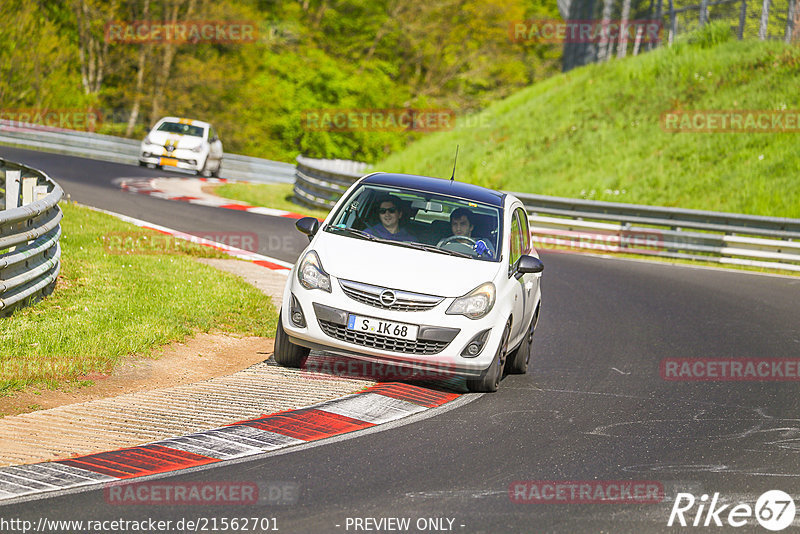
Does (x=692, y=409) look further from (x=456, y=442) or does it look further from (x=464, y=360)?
(x=456, y=442)

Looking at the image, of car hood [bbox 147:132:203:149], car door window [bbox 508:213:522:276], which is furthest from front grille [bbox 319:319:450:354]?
car hood [bbox 147:132:203:149]

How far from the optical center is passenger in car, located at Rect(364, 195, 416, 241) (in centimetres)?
918

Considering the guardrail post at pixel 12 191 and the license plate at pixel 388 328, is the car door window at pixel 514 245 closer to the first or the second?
the license plate at pixel 388 328

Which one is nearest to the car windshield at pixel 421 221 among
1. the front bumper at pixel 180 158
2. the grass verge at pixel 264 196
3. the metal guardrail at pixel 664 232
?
the metal guardrail at pixel 664 232

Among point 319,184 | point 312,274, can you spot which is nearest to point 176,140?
point 319,184

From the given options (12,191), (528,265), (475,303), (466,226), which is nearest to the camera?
(475,303)

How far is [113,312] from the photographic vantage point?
1020cm

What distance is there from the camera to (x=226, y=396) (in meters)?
7.87

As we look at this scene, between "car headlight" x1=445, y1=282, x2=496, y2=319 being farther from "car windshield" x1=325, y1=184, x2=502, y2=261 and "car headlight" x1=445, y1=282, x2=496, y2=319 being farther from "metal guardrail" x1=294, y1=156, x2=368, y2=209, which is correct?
"metal guardrail" x1=294, y1=156, x2=368, y2=209

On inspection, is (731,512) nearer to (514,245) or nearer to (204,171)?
(514,245)

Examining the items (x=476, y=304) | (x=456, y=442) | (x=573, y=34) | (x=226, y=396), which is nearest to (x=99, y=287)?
(x=226, y=396)

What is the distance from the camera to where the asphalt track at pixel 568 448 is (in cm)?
549

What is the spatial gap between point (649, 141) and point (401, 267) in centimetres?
2242

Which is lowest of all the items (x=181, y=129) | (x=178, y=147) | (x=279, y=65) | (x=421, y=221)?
(x=178, y=147)
